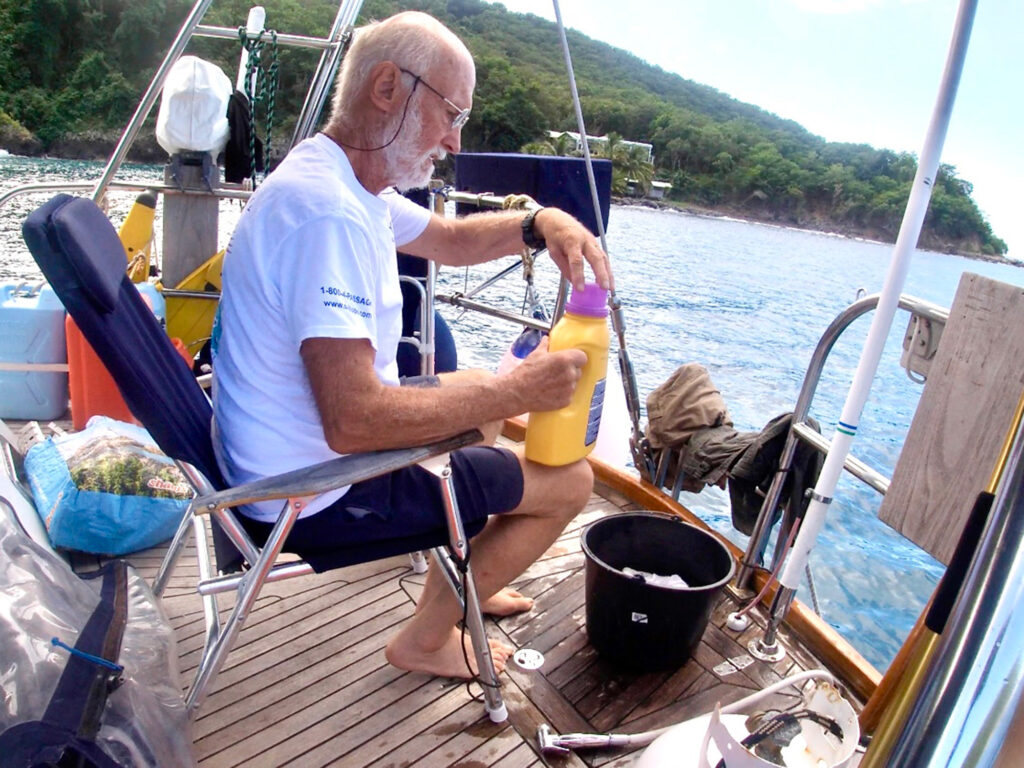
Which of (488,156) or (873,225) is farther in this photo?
(873,225)

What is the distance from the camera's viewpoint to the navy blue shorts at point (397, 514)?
1.40 meters

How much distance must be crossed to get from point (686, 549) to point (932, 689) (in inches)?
67.0

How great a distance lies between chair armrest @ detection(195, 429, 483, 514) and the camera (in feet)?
3.80

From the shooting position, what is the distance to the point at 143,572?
2.02 meters

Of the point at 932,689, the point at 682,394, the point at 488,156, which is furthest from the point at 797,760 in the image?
the point at 488,156

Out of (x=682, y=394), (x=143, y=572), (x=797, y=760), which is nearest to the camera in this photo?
(x=797, y=760)

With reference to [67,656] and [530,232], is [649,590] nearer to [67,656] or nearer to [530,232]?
[530,232]

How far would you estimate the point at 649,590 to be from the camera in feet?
5.62

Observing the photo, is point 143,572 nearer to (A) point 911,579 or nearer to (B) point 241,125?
(B) point 241,125

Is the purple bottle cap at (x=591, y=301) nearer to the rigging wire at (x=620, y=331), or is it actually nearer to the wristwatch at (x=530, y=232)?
the wristwatch at (x=530, y=232)

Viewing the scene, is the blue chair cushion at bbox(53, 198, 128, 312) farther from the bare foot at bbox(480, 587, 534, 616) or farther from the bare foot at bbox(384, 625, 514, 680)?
the bare foot at bbox(480, 587, 534, 616)

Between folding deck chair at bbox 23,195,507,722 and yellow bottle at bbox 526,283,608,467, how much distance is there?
11.2 inches

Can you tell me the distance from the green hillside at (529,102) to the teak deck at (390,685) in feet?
4.48

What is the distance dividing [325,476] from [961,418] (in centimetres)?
103
